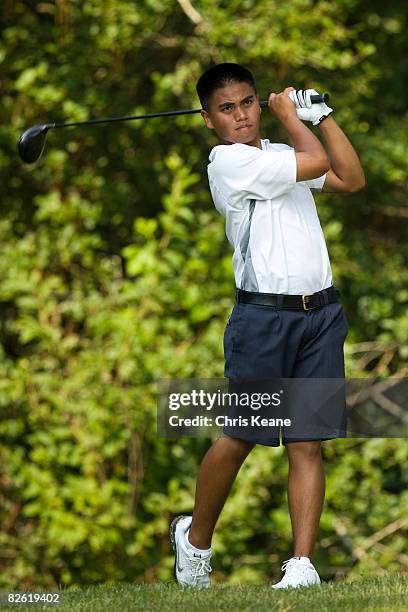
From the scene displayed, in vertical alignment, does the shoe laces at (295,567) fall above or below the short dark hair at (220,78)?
below

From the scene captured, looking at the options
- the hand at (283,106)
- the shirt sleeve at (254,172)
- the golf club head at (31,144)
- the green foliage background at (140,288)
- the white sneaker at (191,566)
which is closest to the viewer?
the shirt sleeve at (254,172)

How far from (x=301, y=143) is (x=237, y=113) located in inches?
10.8

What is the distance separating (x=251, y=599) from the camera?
4.08 metres

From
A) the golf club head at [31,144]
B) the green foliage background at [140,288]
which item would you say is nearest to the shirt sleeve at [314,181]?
the golf club head at [31,144]

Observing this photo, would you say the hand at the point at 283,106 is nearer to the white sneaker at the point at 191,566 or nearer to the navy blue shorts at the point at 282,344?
the navy blue shorts at the point at 282,344

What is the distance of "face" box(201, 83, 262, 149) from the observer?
450 cm

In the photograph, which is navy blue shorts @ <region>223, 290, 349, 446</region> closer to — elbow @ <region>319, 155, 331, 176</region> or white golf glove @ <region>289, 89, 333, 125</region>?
elbow @ <region>319, 155, 331, 176</region>

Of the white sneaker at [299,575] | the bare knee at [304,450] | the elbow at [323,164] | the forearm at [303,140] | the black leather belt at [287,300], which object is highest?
the forearm at [303,140]

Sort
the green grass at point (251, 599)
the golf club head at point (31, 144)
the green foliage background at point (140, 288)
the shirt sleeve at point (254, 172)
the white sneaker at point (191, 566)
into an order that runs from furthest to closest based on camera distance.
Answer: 1. the green foliage background at point (140, 288)
2. the golf club head at point (31, 144)
3. the white sneaker at point (191, 566)
4. the shirt sleeve at point (254, 172)
5. the green grass at point (251, 599)

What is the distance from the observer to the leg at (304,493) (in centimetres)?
445

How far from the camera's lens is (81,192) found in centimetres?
911

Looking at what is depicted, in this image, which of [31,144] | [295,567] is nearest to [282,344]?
[295,567]

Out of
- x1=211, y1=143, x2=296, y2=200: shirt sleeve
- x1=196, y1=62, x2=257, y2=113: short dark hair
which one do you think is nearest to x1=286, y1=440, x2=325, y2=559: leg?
x1=211, y1=143, x2=296, y2=200: shirt sleeve

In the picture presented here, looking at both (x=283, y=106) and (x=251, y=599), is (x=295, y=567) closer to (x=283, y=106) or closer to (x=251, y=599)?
(x=251, y=599)
